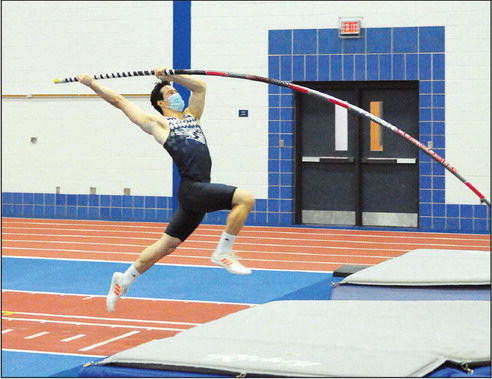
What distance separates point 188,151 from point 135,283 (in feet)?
11.5

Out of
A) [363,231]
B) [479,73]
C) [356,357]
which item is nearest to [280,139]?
[363,231]

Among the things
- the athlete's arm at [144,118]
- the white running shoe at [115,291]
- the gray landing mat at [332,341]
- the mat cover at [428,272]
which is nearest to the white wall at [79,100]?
the mat cover at [428,272]

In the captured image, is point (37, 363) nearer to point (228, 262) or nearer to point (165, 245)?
point (165, 245)

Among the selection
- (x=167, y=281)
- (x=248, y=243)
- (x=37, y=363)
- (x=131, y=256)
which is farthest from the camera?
(x=248, y=243)

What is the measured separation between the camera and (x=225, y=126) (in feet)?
43.7

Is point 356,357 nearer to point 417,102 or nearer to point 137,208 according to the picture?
point 417,102

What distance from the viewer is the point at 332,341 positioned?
4629 millimetres

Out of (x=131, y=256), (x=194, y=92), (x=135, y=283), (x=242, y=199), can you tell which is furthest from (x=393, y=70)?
(x=242, y=199)

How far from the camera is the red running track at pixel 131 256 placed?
618 centimetres

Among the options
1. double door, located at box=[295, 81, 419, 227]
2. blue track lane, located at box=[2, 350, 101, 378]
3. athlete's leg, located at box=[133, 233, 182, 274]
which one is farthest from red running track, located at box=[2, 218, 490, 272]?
blue track lane, located at box=[2, 350, 101, 378]

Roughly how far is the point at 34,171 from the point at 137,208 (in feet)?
6.07

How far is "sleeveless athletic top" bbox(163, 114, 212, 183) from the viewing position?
5273mm

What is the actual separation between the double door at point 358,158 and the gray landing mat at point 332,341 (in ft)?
23.5

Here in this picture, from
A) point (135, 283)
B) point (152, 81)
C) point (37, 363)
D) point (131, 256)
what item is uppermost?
point (152, 81)
